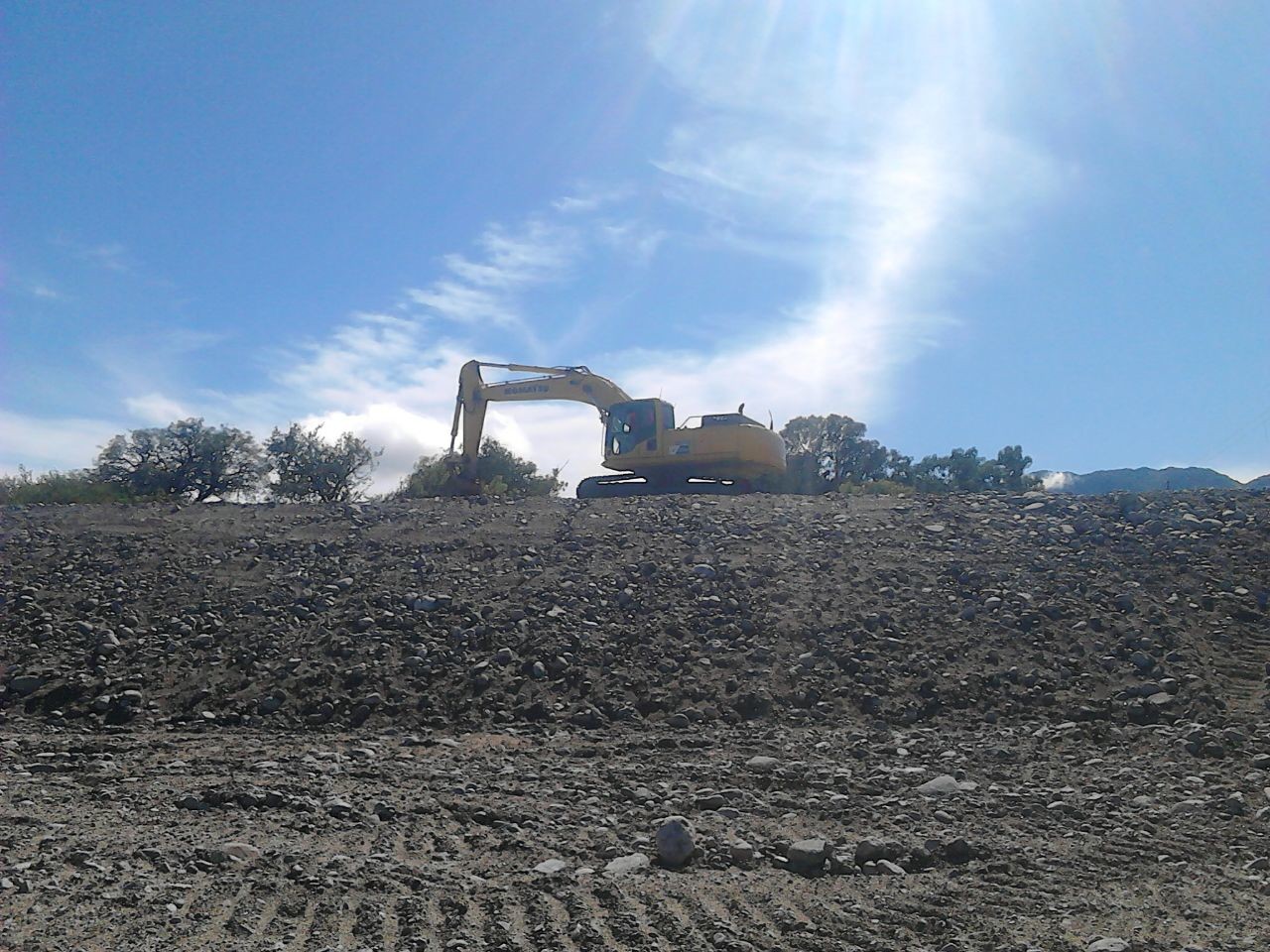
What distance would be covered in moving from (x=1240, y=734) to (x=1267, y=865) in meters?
2.91

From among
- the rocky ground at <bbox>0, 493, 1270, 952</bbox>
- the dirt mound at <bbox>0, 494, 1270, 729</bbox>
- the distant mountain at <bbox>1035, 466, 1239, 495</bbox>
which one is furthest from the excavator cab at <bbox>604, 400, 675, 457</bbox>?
the distant mountain at <bbox>1035, 466, 1239, 495</bbox>

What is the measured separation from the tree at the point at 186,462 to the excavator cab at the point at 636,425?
1557 centimetres

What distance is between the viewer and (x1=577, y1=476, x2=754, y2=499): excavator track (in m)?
21.0

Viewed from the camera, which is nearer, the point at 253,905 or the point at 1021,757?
the point at 253,905

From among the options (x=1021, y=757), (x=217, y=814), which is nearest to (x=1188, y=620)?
(x=1021, y=757)

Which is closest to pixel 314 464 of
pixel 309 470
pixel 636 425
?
pixel 309 470

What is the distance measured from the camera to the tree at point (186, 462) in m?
31.0

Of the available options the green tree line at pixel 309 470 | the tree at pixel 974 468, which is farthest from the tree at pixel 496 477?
the tree at pixel 974 468

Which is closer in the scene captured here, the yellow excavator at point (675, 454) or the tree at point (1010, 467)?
the yellow excavator at point (675, 454)

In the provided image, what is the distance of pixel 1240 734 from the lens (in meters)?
7.76

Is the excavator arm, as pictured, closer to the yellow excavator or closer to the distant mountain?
the yellow excavator

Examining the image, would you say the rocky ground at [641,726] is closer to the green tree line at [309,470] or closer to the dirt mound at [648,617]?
the dirt mound at [648,617]

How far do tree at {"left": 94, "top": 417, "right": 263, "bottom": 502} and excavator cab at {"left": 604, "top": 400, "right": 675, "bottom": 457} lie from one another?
15.6 m

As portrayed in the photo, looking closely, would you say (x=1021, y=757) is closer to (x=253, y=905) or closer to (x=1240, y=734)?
(x=1240, y=734)
